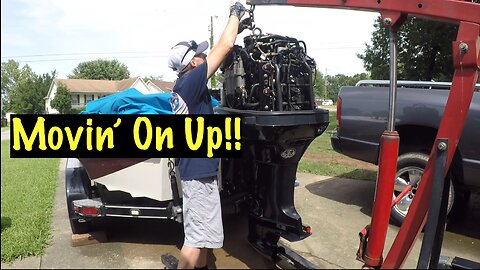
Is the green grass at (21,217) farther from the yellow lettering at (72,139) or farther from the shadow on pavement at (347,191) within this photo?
the shadow on pavement at (347,191)

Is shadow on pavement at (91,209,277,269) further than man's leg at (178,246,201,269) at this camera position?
Yes

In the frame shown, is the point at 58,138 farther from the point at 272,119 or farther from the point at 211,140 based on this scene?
the point at 272,119

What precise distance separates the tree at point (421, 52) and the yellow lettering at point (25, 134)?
11.4 m

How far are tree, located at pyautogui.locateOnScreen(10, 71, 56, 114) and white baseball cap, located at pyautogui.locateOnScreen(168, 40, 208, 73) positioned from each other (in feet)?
4.31

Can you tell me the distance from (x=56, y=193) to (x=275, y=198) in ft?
12.8

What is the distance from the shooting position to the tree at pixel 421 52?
12.5m

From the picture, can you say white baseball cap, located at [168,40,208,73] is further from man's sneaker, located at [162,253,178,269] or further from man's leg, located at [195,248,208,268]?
man's sneaker, located at [162,253,178,269]

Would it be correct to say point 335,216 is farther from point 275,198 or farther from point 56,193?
point 56,193


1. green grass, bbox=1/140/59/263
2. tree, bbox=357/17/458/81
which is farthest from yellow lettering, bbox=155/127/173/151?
tree, bbox=357/17/458/81

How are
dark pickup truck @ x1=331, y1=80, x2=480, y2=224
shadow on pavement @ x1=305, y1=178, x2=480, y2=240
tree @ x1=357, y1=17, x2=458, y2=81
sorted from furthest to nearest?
tree @ x1=357, y1=17, x2=458, y2=81 < shadow on pavement @ x1=305, y1=178, x2=480, y2=240 < dark pickup truck @ x1=331, y1=80, x2=480, y2=224

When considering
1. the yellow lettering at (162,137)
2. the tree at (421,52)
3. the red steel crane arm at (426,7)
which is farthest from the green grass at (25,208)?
the tree at (421,52)

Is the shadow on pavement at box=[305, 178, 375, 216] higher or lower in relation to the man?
lower

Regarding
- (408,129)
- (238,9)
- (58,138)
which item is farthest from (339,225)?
(58,138)

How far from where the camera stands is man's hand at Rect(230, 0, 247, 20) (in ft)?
8.03
